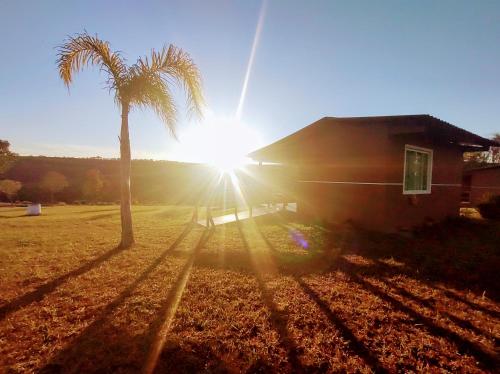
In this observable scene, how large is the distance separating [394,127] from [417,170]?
114 inches

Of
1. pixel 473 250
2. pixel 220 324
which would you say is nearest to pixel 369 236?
pixel 473 250

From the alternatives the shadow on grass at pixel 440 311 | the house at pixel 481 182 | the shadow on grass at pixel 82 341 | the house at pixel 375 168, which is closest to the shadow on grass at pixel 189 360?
the shadow on grass at pixel 82 341

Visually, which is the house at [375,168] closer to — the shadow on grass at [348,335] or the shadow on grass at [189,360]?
the shadow on grass at [348,335]

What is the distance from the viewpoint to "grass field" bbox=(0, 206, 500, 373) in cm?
274

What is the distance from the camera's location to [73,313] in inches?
143

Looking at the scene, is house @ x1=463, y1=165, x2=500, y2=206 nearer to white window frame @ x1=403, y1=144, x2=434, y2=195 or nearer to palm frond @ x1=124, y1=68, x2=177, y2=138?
white window frame @ x1=403, y1=144, x2=434, y2=195

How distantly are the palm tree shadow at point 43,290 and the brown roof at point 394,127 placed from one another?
820 centimetres

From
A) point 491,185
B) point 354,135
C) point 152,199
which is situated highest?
point 354,135

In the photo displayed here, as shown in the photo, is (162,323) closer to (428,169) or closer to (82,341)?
(82,341)

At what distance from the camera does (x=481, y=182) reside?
20750 mm

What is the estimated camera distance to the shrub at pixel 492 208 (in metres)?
13.2

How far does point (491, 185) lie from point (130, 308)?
1028 inches

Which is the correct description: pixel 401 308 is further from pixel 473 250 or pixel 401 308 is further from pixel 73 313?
pixel 473 250

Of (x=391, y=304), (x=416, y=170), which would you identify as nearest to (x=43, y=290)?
(x=391, y=304)
